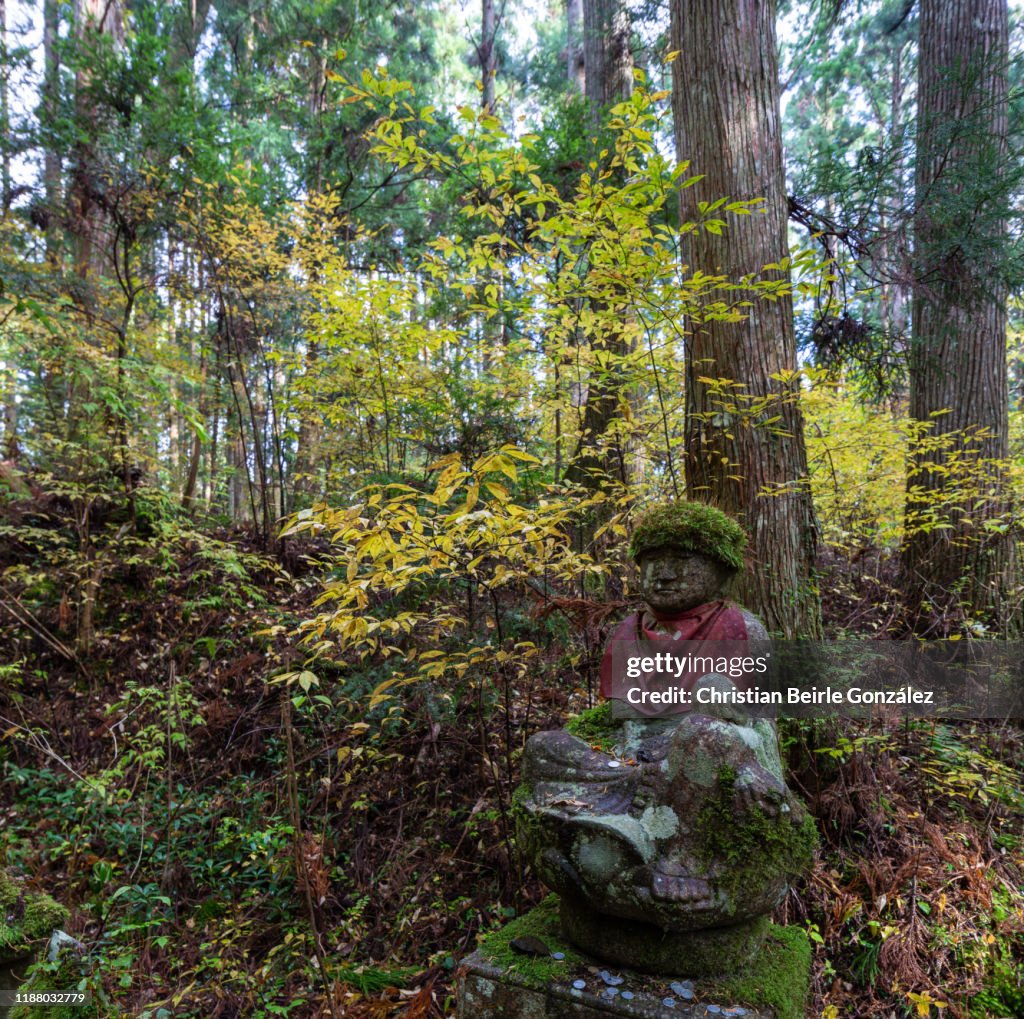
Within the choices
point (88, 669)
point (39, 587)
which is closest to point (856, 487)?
point (88, 669)

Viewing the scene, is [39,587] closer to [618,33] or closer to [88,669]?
[88,669]

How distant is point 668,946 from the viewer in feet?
6.88

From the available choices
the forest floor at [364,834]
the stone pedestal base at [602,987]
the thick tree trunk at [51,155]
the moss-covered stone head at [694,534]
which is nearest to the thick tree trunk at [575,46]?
the thick tree trunk at [51,155]

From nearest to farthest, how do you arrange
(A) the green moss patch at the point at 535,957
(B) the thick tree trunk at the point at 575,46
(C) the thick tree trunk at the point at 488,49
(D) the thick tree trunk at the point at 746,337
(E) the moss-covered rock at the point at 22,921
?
(A) the green moss patch at the point at 535,957 → (E) the moss-covered rock at the point at 22,921 → (D) the thick tree trunk at the point at 746,337 → (B) the thick tree trunk at the point at 575,46 → (C) the thick tree trunk at the point at 488,49

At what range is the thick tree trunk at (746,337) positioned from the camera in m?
3.92

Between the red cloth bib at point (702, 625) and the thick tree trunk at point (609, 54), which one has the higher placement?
the thick tree trunk at point (609, 54)

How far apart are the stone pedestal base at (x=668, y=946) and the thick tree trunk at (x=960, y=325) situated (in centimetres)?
370

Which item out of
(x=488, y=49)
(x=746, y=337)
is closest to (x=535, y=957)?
(x=746, y=337)

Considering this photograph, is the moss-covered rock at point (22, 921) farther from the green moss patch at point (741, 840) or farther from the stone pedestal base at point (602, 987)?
the green moss patch at point (741, 840)

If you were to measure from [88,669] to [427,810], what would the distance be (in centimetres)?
382

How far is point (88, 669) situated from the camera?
5941 mm

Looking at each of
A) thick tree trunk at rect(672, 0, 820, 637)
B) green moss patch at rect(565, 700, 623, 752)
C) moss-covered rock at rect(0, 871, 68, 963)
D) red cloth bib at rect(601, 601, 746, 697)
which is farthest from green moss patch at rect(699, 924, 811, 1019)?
moss-covered rock at rect(0, 871, 68, 963)

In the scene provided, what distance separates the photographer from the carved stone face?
2.71m

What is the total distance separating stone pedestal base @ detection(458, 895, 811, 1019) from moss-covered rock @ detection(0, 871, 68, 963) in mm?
1838
